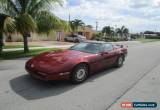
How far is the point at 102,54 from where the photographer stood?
721cm

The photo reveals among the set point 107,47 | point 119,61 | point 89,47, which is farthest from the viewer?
point 119,61

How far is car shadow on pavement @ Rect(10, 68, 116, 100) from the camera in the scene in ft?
16.5

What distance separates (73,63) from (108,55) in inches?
88.1

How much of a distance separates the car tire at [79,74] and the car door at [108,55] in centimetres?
125

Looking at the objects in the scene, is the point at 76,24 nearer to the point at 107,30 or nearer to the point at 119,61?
the point at 107,30

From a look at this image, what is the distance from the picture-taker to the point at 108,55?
7.64 meters

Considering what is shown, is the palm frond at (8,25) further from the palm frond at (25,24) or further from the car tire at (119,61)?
the car tire at (119,61)

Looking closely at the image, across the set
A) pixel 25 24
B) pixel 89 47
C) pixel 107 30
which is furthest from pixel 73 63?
pixel 107 30

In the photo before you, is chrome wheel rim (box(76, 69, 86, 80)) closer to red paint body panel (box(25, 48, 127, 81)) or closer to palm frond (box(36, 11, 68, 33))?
red paint body panel (box(25, 48, 127, 81))

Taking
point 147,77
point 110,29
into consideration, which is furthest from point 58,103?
point 110,29

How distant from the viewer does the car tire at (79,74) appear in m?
5.91

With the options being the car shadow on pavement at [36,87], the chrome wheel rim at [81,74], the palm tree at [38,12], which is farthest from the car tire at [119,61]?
the palm tree at [38,12]

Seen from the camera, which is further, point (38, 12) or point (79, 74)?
point (38, 12)

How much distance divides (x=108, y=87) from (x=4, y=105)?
2952 millimetres
